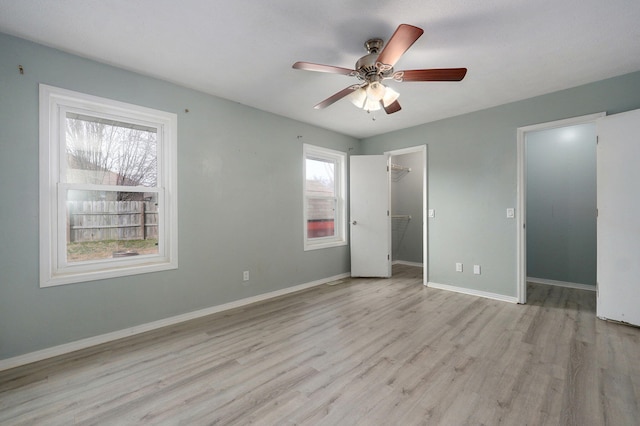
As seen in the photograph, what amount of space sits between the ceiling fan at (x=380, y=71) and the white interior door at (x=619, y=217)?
2.17 meters

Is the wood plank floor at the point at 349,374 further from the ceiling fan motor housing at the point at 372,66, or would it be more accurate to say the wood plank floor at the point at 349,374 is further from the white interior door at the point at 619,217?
the ceiling fan motor housing at the point at 372,66

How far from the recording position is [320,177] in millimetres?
4684

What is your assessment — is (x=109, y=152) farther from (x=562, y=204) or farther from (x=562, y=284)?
(x=562, y=284)

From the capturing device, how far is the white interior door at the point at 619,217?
8.89 ft

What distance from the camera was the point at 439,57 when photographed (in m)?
2.44

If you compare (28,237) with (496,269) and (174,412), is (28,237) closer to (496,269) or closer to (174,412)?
(174,412)

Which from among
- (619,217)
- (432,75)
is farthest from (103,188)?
(619,217)

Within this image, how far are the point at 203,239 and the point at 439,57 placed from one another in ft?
9.99

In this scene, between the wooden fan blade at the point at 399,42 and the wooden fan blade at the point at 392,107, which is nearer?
→ the wooden fan blade at the point at 399,42

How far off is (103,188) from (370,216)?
370 cm

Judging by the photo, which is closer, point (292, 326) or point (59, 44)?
point (59, 44)

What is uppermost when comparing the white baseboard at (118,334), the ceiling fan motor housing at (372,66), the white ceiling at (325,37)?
the white ceiling at (325,37)

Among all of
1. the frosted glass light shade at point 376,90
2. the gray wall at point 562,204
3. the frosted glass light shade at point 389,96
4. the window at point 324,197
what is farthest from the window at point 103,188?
the gray wall at point 562,204

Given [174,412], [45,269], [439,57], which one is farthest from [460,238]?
[45,269]
